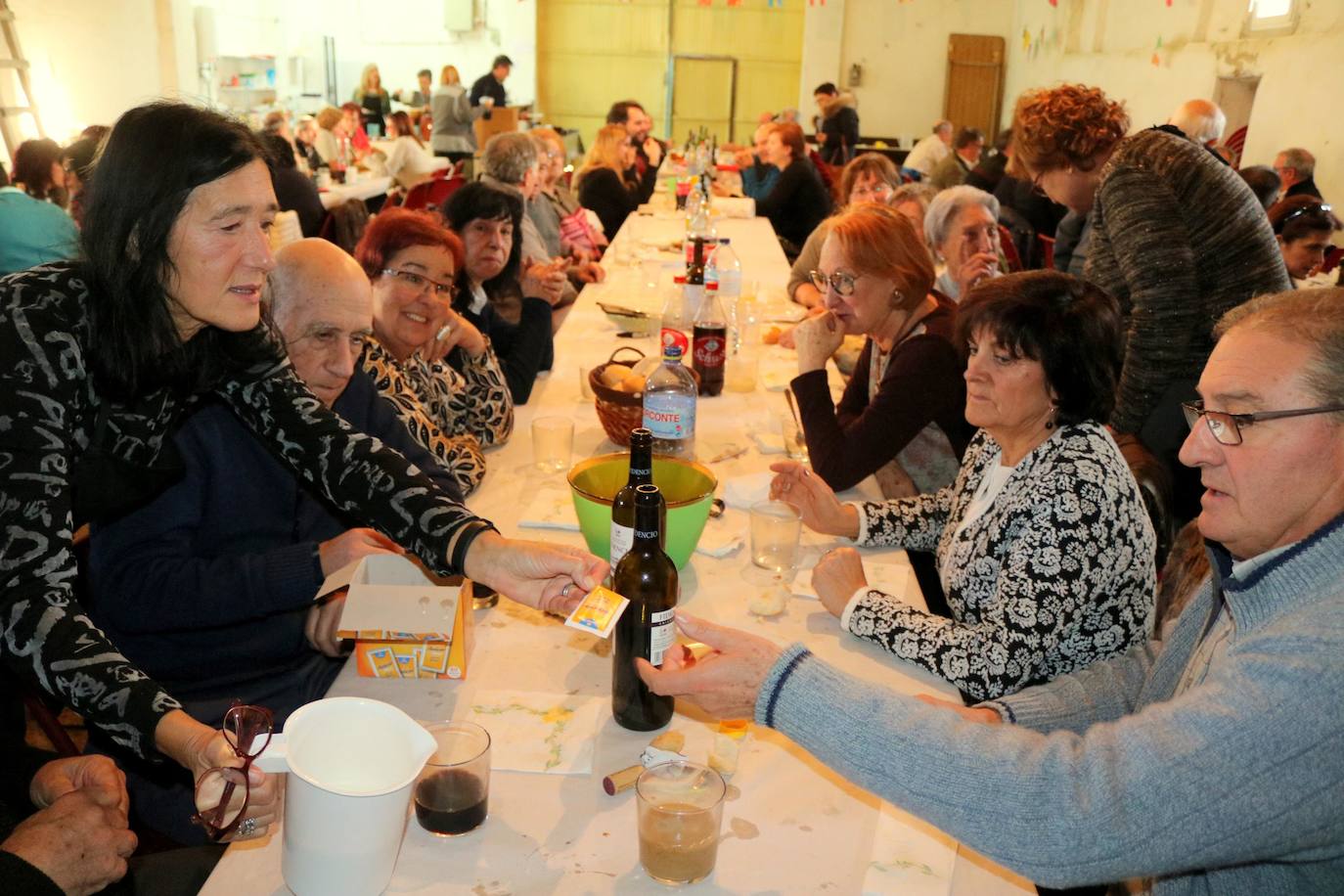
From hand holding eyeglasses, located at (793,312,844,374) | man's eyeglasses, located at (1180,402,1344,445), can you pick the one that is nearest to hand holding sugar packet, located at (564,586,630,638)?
man's eyeglasses, located at (1180,402,1344,445)

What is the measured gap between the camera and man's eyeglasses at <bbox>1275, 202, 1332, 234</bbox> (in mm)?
5180

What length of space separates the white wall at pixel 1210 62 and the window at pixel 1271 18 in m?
0.06

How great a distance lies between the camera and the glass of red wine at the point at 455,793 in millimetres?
1214

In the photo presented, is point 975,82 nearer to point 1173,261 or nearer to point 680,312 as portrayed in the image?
point 680,312

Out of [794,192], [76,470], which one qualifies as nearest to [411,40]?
[794,192]

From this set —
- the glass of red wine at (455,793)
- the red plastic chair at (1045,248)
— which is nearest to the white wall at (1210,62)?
the red plastic chair at (1045,248)

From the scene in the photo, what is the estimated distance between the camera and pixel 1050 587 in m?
1.62

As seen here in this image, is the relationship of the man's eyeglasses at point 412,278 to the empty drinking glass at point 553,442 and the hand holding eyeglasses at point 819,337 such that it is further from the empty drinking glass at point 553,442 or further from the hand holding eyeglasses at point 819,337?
the hand holding eyeglasses at point 819,337

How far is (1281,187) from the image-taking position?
6152 mm

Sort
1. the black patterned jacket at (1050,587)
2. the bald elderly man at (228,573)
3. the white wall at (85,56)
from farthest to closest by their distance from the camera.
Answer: the white wall at (85,56), the bald elderly man at (228,573), the black patterned jacket at (1050,587)

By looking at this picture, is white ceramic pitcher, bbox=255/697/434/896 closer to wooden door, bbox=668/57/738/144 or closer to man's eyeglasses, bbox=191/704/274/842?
man's eyeglasses, bbox=191/704/274/842

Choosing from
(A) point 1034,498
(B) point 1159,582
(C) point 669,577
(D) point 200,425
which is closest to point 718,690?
(C) point 669,577

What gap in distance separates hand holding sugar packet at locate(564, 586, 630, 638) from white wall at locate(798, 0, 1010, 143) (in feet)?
46.8

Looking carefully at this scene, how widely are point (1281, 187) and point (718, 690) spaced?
6.31m
